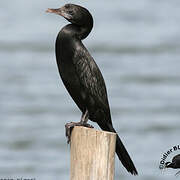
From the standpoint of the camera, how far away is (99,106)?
739 centimetres

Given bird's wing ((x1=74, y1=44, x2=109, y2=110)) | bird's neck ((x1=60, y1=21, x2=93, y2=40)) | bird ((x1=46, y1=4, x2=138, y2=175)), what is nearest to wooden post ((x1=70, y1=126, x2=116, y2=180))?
bird ((x1=46, y1=4, x2=138, y2=175))

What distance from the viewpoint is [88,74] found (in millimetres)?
7293

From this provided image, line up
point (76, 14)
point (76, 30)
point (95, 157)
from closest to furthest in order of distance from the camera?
point (95, 157), point (76, 14), point (76, 30)

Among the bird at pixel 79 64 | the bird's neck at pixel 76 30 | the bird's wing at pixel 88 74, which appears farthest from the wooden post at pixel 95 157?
the bird's neck at pixel 76 30

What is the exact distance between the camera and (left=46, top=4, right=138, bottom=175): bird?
723 centimetres

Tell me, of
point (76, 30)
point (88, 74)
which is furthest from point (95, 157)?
point (76, 30)

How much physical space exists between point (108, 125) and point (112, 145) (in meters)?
1.39

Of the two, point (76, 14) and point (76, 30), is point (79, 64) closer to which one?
point (76, 30)

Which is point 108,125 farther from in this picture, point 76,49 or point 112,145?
point 112,145

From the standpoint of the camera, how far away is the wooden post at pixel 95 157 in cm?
604

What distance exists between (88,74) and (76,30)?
0.39 meters

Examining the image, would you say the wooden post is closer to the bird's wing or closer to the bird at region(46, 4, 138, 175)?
the bird at region(46, 4, 138, 175)

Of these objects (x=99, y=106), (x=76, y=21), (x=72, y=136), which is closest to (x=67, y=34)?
(x=76, y=21)

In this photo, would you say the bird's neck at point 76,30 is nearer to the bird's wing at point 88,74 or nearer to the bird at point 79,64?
the bird at point 79,64
